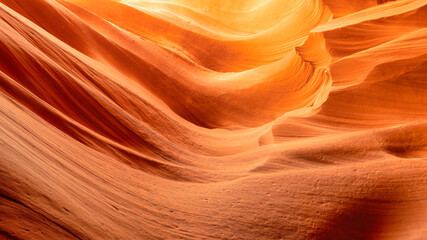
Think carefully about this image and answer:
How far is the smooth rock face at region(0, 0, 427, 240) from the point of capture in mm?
1363

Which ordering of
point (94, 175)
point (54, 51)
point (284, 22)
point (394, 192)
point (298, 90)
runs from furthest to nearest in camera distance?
point (284, 22) → point (298, 90) → point (54, 51) → point (394, 192) → point (94, 175)

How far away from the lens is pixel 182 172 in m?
2.04

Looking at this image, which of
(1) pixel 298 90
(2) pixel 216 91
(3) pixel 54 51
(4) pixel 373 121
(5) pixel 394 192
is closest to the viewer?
(5) pixel 394 192

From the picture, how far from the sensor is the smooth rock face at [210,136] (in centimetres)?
136

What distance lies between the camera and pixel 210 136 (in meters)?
3.07

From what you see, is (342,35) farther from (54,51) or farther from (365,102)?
(54,51)

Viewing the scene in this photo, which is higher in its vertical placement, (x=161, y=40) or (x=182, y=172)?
(x=161, y=40)

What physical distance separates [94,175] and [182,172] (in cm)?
56

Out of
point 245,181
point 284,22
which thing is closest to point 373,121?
point 245,181

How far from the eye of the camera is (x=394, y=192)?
68.9 inches

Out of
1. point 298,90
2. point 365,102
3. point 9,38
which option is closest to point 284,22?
point 298,90

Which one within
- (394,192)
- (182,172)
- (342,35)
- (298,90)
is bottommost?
(394,192)

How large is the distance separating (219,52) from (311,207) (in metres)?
3.86

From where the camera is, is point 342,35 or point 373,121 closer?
point 373,121
